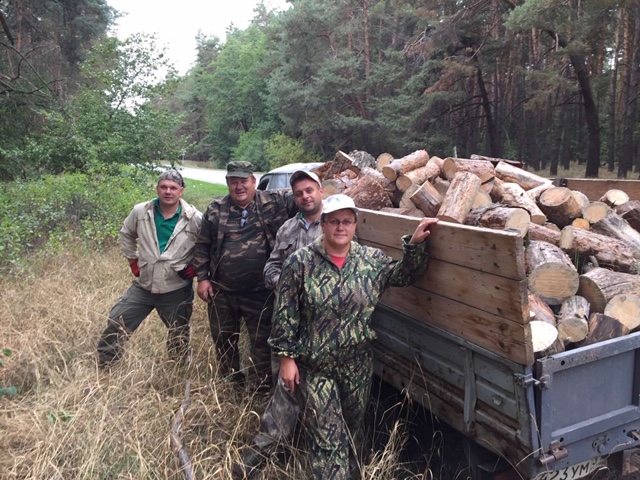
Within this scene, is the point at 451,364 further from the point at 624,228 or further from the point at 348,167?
the point at 348,167

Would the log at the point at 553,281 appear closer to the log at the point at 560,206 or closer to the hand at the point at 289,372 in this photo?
the log at the point at 560,206

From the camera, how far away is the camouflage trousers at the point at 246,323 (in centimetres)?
400

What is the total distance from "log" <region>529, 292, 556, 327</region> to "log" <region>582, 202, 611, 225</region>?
1547mm

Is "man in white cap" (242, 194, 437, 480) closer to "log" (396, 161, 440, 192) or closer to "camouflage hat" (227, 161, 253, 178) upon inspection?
"camouflage hat" (227, 161, 253, 178)

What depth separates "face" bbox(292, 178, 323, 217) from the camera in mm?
3432

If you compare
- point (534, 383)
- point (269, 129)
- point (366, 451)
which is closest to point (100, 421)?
point (366, 451)

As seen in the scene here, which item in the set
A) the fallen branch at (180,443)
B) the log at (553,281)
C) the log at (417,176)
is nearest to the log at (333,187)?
the log at (417,176)

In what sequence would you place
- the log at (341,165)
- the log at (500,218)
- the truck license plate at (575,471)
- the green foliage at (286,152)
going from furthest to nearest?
the green foliage at (286,152) → the log at (341,165) → the log at (500,218) → the truck license plate at (575,471)

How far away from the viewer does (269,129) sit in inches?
1777

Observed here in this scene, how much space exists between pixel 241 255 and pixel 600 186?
3.60 m

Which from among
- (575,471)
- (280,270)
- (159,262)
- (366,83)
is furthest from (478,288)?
(366,83)

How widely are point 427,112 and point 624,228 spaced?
17626 millimetres

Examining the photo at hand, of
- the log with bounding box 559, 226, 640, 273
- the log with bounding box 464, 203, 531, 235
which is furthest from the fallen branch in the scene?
the log with bounding box 559, 226, 640, 273

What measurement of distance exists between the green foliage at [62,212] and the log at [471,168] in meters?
5.20
